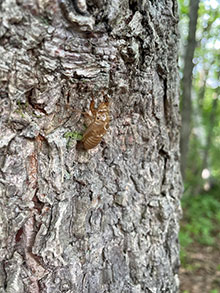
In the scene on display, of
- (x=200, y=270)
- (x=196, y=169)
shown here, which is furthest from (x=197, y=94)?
(x=200, y=270)

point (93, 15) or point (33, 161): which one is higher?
point (93, 15)

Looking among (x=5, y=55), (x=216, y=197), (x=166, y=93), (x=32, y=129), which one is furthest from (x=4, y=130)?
(x=216, y=197)

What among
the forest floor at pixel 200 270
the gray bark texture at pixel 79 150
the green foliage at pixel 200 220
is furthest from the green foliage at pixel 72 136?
the green foliage at pixel 200 220

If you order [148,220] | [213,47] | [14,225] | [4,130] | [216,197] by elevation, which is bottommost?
[216,197]

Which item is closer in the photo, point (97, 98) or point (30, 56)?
point (30, 56)

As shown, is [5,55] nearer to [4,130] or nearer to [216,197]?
[4,130]

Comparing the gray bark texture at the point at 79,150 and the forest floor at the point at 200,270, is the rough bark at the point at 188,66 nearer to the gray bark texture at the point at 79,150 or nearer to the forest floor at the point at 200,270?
the forest floor at the point at 200,270

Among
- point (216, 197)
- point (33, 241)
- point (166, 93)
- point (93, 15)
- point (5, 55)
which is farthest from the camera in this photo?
point (216, 197)

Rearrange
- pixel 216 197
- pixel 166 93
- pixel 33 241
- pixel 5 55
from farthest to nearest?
pixel 216 197
pixel 166 93
pixel 33 241
pixel 5 55
